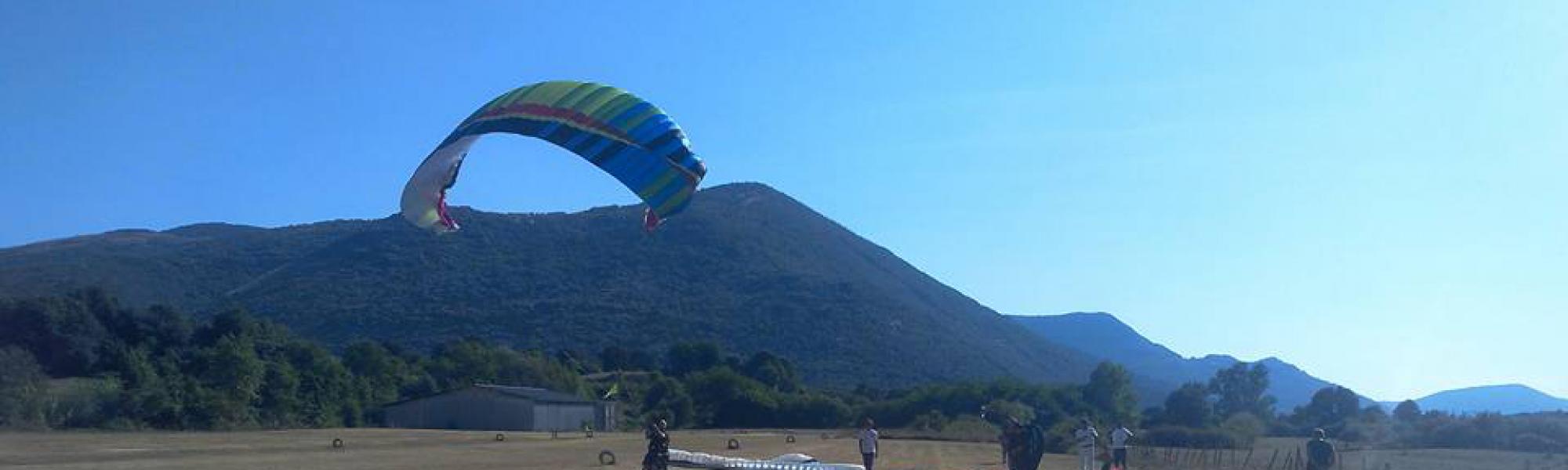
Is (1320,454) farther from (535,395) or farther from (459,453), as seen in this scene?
(535,395)

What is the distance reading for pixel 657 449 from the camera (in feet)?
77.0

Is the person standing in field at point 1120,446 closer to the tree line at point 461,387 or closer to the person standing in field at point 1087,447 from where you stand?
the person standing in field at point 1087,447

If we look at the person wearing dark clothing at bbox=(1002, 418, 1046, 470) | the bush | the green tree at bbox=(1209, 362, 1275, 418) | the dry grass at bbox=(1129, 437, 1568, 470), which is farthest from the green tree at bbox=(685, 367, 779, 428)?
the person wearing dark clothing at bbox=(1002, 418, 1046, 470)

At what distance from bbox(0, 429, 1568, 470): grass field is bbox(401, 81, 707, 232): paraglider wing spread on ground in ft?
49.9

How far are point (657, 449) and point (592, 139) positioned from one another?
6.88m

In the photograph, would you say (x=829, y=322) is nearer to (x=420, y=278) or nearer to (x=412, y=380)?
(x=420, y=278)

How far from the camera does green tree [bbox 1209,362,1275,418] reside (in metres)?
110

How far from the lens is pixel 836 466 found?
1252 inches

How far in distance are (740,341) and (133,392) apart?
8723 centimetres

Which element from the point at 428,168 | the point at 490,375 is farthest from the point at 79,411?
the point at 428,168

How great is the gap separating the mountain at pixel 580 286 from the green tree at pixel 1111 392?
45788mm

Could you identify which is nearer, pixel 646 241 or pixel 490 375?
pixel 490 375

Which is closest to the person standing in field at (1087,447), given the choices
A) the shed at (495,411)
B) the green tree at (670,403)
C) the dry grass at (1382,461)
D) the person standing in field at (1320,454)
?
the person standing in field at (1320,454)

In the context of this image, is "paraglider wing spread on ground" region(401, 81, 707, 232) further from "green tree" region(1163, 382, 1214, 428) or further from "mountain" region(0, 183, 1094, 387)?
"mountain" region(0, 183, 1094, 387)
